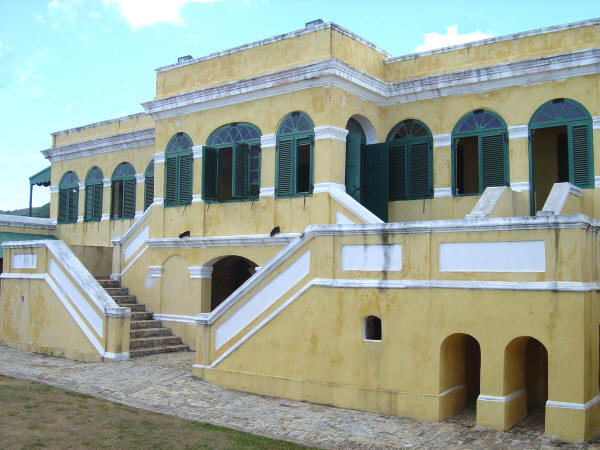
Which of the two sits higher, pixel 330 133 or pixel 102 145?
pixel 102 145

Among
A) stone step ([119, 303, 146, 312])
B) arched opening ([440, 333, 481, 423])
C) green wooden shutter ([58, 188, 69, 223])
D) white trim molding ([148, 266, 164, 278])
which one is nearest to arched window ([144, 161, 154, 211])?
green wooden shutter ([58, 188, 69, 223])

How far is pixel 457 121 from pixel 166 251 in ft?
25.1

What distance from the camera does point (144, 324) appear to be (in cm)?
1689

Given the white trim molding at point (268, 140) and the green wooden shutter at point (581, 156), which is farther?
the white trim molding at point (268, 140)

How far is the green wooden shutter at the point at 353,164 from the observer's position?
597 inches

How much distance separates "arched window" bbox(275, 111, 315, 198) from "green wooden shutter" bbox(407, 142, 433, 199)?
92.7 inches

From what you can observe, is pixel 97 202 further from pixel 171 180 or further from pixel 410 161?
pixel 410 161

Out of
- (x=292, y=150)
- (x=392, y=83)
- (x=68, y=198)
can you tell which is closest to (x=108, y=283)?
(x=292, y=150)

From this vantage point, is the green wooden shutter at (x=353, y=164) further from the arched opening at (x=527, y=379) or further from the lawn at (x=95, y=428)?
the lawn at (x=95, y=428)

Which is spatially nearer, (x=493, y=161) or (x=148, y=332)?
(x=493, y=161)

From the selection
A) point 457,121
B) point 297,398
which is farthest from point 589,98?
point 297,398

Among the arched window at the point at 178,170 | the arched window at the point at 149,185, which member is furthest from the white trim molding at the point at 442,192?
the arched window at the point at 149,185

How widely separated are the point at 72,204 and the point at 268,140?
37.5ft

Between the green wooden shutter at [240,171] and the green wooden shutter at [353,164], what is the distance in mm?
2395
